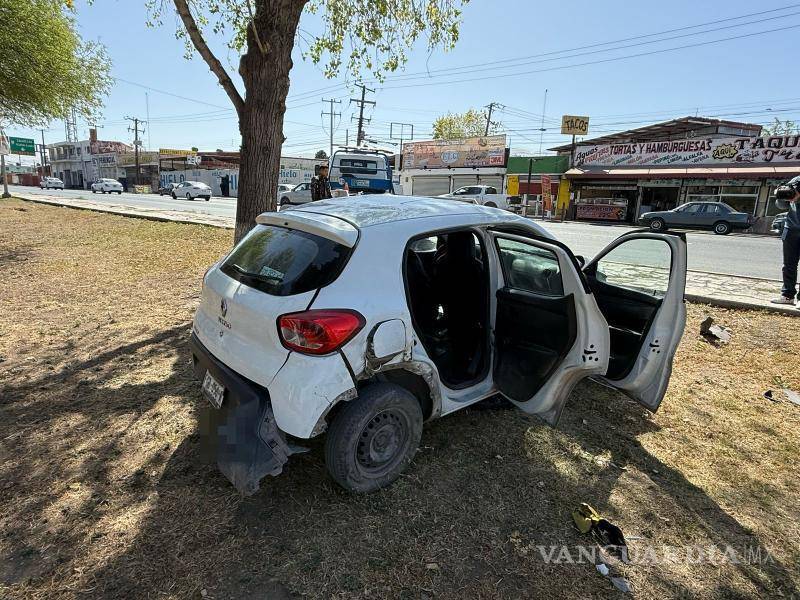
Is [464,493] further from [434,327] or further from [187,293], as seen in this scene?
[187,293]

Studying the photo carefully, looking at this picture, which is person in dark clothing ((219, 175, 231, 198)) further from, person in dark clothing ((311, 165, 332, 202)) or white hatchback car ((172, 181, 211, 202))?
person in dark clothing ((311, 165, 332, 202))

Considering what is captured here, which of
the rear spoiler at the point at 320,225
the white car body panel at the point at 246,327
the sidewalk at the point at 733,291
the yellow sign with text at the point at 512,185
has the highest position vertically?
the yellow sign with text at the point at 512,185

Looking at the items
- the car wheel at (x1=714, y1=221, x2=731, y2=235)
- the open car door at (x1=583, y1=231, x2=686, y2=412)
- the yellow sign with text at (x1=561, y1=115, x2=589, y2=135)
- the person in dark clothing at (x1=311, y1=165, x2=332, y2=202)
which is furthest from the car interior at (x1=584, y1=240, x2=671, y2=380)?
the yellow sign with text at (x1=561, y1=115, x2=589, y2=135)

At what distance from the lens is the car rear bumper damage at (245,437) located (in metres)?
2.33

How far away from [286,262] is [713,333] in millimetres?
5163

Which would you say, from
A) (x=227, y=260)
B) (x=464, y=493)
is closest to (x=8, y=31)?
(x=227, y=260)

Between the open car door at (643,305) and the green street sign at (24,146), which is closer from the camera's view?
the open car door at (643,305)

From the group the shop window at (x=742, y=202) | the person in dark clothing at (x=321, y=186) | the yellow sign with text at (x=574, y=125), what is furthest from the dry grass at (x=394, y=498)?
the yellow sign with text at (x=574, y=125)

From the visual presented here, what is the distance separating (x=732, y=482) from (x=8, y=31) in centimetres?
1482

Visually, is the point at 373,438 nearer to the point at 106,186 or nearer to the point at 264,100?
the point at 264,100

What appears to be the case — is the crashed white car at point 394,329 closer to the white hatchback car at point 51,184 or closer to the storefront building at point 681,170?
the storefront building at point 681,170

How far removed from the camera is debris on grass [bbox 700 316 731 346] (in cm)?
536

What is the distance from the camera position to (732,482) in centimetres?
291

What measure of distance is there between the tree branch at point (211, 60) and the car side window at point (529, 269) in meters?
3.86
